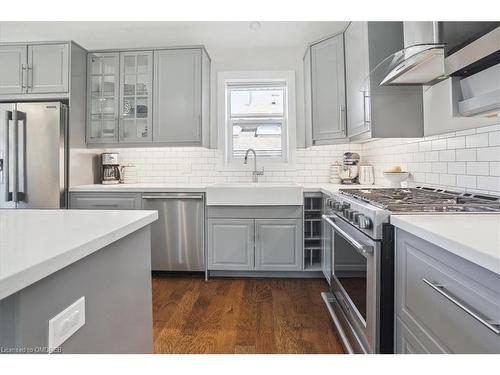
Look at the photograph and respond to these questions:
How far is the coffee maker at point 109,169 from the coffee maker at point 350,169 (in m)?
2.58

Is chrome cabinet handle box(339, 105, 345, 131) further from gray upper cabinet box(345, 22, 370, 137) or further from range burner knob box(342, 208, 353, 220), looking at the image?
range burner knob box(342, 208, 353, 220)

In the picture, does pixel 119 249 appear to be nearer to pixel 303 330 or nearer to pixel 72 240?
pixel 72 240

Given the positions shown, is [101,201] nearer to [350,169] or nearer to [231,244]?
[231,244]

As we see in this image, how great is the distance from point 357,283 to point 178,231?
Answer: 5.92ft

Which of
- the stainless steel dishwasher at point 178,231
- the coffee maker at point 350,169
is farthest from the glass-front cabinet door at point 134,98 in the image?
the coffee maker at point 350,169

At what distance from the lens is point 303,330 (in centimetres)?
188

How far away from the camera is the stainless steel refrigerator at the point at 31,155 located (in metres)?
2.71

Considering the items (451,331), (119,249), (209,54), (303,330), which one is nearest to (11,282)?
(119,249)

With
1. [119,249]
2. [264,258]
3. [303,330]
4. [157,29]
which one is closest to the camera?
[119,249]

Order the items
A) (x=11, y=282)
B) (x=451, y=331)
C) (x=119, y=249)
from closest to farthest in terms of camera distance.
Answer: (x=11, y=282), (x=451, y=331), (x=119, y=249)

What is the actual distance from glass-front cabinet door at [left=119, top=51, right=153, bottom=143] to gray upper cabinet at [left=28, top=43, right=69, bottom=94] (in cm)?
52

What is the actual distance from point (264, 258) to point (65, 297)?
7.09 ft

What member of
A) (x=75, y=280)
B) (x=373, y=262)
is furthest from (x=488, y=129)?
(x=75, y=280)
